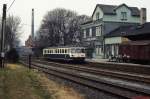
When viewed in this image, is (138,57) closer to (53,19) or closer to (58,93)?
(58,93)

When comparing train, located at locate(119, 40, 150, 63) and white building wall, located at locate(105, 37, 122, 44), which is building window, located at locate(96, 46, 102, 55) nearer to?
white building wall, located at locate(105, 37, 122, 44)

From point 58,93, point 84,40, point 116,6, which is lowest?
point 58,93

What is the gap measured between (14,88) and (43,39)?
273 ft

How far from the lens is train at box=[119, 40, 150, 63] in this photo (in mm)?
44438

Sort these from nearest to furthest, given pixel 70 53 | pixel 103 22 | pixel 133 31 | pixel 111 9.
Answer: pixel 70 53 → pixel 133 31 → pixel 103 22 → pixel 111 9

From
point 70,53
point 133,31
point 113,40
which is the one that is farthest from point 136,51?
point 113,40

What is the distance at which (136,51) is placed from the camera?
46438 millimetres

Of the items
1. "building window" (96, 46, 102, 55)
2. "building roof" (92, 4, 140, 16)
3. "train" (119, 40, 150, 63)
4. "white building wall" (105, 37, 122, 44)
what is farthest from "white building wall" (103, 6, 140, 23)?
"train" (119, 40, 150, 63)

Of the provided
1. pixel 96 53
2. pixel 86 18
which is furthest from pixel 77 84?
pixel 86 18

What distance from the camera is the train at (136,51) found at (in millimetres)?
44438

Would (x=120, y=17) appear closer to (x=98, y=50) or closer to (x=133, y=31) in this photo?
(x=98, y=50)

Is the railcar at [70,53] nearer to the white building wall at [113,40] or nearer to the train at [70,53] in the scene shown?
the train at [70,53]

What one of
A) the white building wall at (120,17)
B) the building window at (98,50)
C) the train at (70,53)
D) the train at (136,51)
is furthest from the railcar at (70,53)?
the white building wall at (120,17)

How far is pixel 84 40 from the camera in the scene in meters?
80.8
